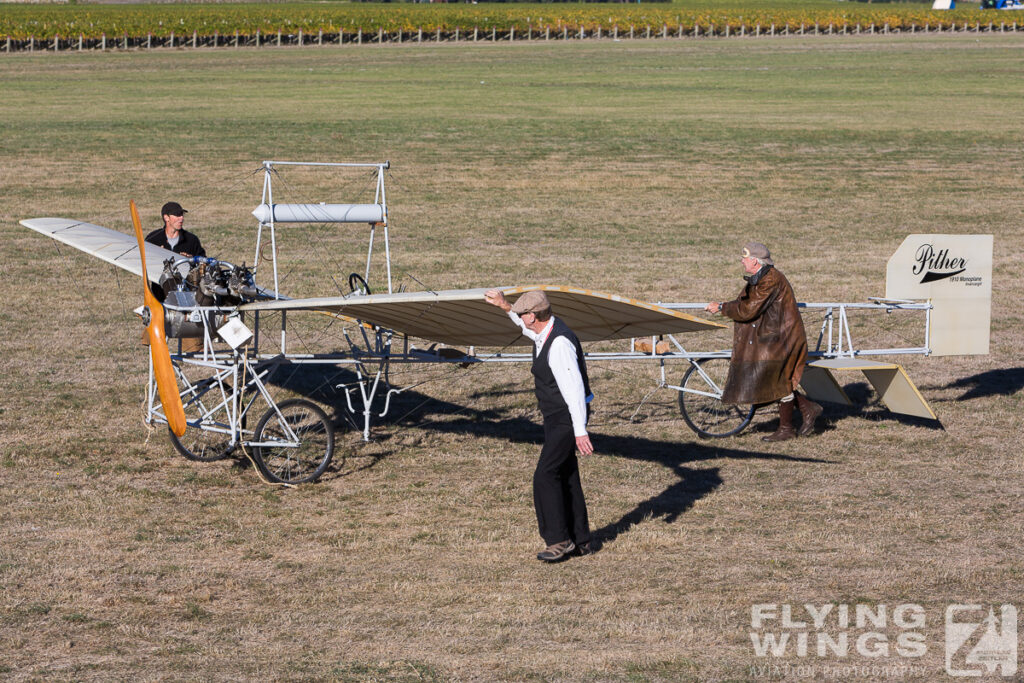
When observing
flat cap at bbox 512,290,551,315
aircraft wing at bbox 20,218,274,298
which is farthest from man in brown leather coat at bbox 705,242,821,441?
aircraft wing at bbox 20,218,274,298

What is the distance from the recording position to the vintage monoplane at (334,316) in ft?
33.3

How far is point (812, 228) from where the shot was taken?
81.4ft

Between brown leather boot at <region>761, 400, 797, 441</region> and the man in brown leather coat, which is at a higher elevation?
the man in brown leather coat

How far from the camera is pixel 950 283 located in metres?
12.7

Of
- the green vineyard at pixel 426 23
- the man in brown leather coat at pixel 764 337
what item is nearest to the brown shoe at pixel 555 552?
the man in brown leather coat at pixel 764 337

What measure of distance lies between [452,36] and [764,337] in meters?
91.6

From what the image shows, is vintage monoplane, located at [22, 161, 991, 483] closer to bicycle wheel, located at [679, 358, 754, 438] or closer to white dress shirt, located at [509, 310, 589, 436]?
bicycle wheel, located at [679, 358, 754, 438]

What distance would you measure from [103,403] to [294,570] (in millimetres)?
5378

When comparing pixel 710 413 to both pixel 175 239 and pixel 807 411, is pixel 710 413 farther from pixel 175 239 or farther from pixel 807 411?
pixel 175 239

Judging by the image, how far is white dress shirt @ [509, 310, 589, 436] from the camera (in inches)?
347

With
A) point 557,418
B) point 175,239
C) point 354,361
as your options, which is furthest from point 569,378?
point 175,239

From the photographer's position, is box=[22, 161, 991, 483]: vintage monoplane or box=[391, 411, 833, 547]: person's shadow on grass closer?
box=[22, 161, 991, 483]: vintage monoplane

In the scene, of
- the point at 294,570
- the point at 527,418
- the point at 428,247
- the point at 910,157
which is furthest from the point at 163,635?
the point at 910,157

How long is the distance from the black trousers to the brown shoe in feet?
0.13
